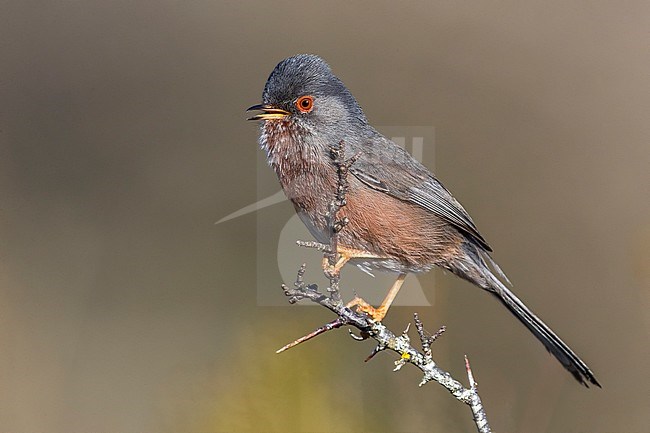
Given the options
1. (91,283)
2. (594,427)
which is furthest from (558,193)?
(91,283)

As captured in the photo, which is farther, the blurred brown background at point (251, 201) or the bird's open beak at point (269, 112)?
the blurred brown background at point (251, 201)

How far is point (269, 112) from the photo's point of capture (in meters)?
3.81

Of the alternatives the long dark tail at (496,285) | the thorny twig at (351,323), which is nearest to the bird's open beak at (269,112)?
the thorny twig at (351,323)

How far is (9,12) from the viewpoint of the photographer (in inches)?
274

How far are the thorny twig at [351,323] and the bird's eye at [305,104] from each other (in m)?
1.06

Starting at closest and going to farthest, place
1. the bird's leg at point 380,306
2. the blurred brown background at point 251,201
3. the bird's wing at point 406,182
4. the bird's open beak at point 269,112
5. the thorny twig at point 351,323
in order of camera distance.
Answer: the thorny twig at point 351,323 → the bird's open beak at point 269,112 → the bird's leg at point 380,306 → the bird's wing at point 406,182 → the blurred brown background at point 251,201

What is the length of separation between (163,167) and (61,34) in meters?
1.70

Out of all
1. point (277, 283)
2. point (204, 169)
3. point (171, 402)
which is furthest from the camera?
point (204, 169)

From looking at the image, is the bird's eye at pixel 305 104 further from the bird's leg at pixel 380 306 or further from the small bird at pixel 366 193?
the bird's leg at pixel 380 306

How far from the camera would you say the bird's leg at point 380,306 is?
12.6 ft

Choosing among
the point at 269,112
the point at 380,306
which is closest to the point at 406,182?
the point at 380,306

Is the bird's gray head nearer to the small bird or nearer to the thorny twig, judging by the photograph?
the small bird

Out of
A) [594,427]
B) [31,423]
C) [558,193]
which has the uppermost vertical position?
[558,193]

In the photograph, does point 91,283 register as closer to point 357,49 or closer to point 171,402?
point 171,402
